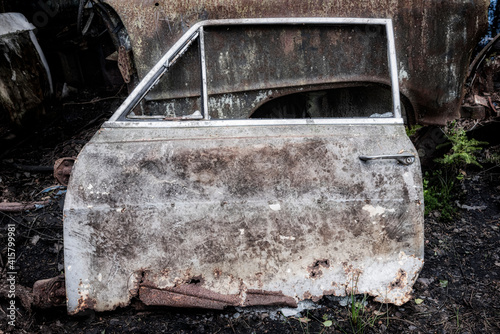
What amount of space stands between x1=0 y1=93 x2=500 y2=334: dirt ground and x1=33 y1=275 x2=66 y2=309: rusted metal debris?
129mm

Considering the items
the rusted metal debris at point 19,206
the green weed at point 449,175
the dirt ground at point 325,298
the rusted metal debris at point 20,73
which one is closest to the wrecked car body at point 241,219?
the dirt ground at point 325,298

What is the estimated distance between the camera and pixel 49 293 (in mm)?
2037

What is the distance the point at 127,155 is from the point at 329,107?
180cm

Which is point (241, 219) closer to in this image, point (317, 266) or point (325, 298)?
point (317, 266)

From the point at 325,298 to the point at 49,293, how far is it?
1.37 meters

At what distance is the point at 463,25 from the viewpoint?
9.80 ft

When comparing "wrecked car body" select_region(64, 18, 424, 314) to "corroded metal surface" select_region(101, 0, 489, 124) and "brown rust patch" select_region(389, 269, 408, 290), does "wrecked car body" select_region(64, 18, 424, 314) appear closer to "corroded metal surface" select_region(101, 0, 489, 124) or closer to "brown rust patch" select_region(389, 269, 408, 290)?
"brown rust patch" select_region(389, 269, 408, 290)

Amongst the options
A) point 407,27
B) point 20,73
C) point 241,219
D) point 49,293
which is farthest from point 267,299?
point 20,73

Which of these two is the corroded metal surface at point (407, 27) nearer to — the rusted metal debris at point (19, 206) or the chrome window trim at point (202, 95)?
the chrome window trim at point (202, 95)

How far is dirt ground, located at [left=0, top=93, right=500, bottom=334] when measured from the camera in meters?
2.03

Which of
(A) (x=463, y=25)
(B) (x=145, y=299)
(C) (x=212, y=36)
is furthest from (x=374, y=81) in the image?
(B) (x=145, y=299)

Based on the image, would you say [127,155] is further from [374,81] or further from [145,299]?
[374,81]

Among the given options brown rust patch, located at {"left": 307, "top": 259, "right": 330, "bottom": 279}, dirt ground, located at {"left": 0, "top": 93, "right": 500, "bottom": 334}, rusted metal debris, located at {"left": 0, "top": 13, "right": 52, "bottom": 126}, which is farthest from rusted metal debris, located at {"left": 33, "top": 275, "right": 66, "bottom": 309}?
rusted metal debris, located at {"left": 0, "top": 13, "right": 52, "bottom": 126}

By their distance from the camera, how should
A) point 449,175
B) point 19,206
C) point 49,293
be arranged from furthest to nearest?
1. point 449,175
2. point 19,206
3. point 49,293
